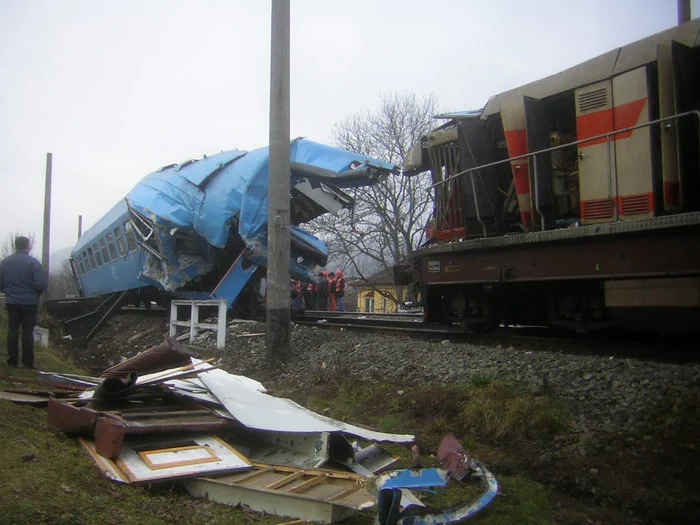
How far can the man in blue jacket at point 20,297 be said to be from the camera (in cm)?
736

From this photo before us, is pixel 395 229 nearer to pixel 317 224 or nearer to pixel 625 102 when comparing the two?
pixel 317 224

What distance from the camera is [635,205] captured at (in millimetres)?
5477

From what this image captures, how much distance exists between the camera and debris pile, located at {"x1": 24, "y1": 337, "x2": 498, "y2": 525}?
10.2ft

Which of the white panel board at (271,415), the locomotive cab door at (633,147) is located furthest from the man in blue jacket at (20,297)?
the locomotive cab door at (633,147)

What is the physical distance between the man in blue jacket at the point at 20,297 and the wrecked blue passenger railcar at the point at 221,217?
3773mm

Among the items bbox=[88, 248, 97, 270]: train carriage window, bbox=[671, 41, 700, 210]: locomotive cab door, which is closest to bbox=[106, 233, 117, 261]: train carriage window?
bbox=[88, 248, 97, 270]: train carriage window

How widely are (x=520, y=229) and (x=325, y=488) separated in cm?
497

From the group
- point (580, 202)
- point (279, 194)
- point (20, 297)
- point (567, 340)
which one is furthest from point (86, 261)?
point (580, 202)

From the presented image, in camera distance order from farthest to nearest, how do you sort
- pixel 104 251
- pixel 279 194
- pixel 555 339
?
pixel 104 251 < pixel 279 194 < pixel 555 339

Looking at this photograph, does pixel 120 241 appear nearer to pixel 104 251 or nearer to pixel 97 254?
pixel 104 251

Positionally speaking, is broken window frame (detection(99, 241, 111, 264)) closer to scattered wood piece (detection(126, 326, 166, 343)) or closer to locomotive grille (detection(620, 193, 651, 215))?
scattered wood piece (detection(126, 326, 166, 343))

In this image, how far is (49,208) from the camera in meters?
24.8

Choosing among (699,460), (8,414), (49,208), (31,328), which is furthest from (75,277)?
(699,460)

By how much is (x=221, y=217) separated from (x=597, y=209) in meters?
7.22
